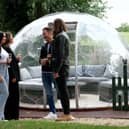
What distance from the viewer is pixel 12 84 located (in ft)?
37.1

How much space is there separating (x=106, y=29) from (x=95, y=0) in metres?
22.4

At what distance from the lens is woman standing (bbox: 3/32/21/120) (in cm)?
1111

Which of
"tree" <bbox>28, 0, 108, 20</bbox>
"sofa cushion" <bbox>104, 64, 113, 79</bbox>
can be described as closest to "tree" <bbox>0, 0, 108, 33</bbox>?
"tree" <bbox>28, 0, 108, 20</bbox>

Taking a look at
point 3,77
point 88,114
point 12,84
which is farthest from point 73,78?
point 3,77

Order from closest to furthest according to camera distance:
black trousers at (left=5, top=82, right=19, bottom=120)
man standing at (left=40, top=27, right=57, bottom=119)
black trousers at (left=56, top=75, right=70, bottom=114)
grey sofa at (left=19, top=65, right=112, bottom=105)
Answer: black trousers at (left=56, top=75, right=70, bottom=114)
black trousers at (left=5, top=82, right=19, bottom=120)
man standing at (left=40, top=27, right=57, bottom=119)
grey sofa at (left=19, top=65, right=112, bottom=105)

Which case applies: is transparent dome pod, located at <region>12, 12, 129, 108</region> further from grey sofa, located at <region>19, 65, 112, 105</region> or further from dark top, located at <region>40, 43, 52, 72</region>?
dark top, located at <region>40, 43, 52, 72</region>

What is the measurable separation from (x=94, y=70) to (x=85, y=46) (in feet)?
2.42

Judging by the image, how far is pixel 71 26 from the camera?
1502 cm

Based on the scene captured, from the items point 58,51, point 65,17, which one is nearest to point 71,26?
point 65,17

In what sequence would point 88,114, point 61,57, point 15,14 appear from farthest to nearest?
point 15,14 → point 88,114 → point 61,57

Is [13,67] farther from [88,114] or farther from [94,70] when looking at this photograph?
[94,70]

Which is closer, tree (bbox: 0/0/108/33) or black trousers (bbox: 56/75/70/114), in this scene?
black trousers (bbox: 56/75/70/114)

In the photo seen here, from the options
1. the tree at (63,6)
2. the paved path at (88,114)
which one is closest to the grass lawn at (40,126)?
the paved path at (88,114)

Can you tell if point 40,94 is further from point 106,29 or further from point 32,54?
point 106,29
